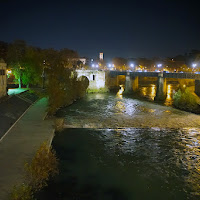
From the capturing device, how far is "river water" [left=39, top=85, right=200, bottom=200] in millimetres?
13727

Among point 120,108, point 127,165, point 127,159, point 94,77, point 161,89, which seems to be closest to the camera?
point 127,165

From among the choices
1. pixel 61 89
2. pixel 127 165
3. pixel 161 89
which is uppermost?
pixel 61 89

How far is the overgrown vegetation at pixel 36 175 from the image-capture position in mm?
11047

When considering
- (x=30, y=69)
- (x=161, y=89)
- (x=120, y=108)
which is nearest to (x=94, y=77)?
(x=161, y=89)

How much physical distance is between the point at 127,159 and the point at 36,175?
7568 mm

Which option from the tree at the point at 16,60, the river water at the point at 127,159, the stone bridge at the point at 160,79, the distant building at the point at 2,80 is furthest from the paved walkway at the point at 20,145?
the stone bridge at the point at 160,79

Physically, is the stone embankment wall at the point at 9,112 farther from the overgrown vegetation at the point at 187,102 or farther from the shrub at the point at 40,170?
the overgrown vegetation at the point at 187,102

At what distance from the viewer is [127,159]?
18141mm

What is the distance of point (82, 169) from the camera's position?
16359 millimetres

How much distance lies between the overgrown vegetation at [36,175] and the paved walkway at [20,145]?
0.45 meters

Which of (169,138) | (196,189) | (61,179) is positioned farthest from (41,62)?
(196,189)

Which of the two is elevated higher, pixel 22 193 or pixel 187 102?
pixel 187 102

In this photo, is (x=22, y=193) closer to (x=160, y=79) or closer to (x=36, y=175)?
(x=36, y=175)

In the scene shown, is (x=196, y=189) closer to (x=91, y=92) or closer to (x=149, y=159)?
(x=149, y=159)
